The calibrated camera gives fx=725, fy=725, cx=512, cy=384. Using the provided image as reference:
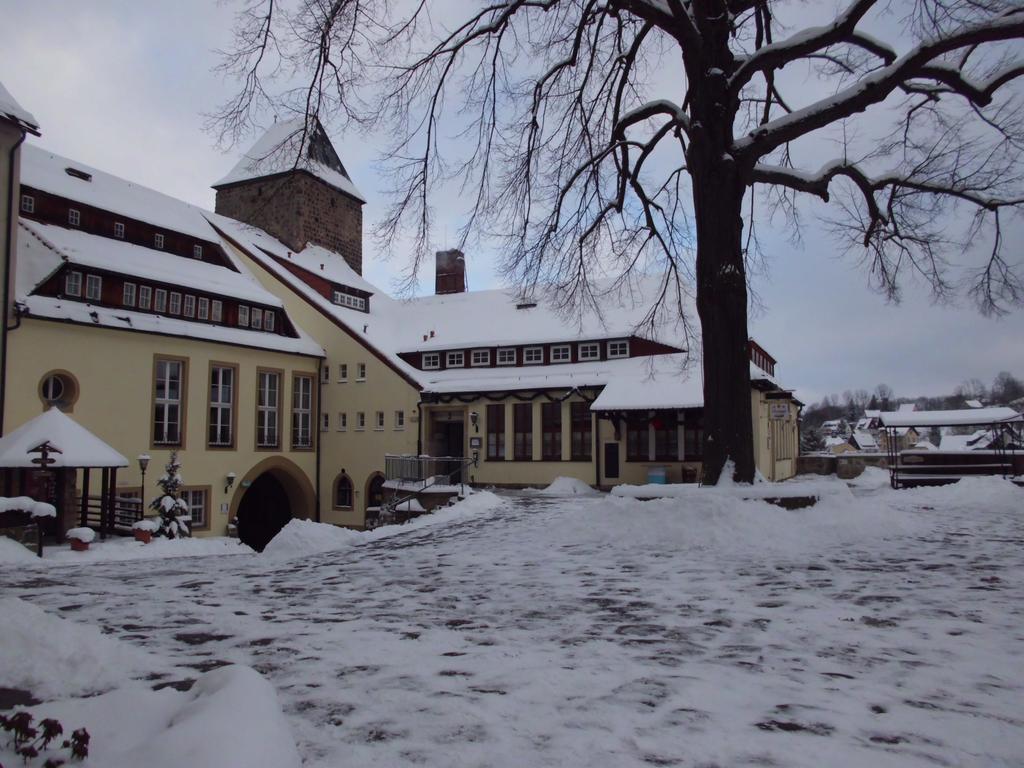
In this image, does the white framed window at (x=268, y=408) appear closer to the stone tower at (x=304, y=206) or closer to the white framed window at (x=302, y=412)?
the white framed window at (x=302, y=412)

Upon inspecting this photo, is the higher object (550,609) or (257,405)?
(257,405)

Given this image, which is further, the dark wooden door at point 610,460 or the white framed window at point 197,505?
the dark wooden door at point 610,460

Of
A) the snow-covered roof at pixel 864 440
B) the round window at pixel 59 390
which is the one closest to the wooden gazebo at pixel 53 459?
the round window at pixel 59 390

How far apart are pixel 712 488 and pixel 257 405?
23.1m

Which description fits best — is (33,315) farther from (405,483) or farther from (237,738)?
(237,738)

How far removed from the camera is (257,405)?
29.4 metres

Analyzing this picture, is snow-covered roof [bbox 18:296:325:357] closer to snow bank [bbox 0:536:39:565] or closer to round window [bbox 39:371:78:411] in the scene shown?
round window [bbox 39:371:78:411]

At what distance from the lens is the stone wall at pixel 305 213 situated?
40.3 metres

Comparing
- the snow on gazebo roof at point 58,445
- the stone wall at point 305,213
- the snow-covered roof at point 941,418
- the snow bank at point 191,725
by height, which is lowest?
the snow bank at point 191,725

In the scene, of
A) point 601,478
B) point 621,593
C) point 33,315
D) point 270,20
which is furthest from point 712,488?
point 33,315

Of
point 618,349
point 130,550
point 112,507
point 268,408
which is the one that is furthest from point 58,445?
point 618,349

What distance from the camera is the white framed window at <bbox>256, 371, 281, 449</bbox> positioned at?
97.2 feet

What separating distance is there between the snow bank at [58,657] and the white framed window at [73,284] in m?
22.2

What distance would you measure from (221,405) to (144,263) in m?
5.86
